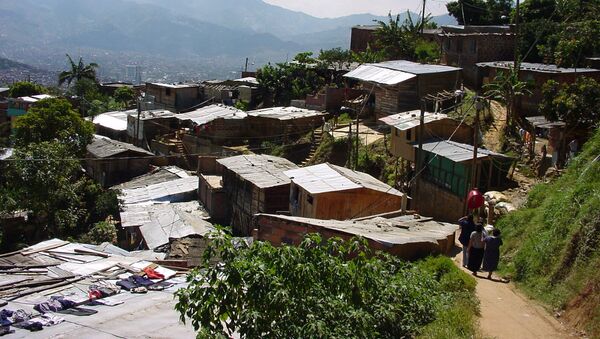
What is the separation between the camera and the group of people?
13.2m

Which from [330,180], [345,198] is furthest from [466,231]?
[330,180]

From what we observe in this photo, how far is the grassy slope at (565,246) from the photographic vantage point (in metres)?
11.1

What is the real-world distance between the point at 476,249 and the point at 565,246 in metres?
1.70

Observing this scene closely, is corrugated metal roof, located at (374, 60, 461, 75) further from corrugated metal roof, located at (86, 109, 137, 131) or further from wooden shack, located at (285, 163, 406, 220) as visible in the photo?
corrugated metal roof, located at (86, 109, 137, 131)

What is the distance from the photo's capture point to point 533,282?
1285 centimetres

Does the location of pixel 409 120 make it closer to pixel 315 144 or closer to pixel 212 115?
pixel 315 144

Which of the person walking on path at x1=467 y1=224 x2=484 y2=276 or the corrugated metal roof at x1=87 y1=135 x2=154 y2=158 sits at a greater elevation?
the person walking on path at x1=467 y1=224 x2=484 y2=276

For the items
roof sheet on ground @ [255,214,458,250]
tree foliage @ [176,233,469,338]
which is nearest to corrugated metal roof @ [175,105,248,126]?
roof sheet on ground @ [255,214,458,250]

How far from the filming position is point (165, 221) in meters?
23.8

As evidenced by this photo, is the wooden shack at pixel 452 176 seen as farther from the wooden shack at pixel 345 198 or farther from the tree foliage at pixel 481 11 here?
the tree foliage at pixel 481 11

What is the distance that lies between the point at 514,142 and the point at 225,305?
18395 millimetres

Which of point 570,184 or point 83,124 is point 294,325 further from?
point 83,124

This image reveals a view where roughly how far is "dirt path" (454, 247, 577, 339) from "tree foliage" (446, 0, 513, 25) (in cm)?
3454

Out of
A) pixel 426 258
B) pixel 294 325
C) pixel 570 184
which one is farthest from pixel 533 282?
pixel 294 325
